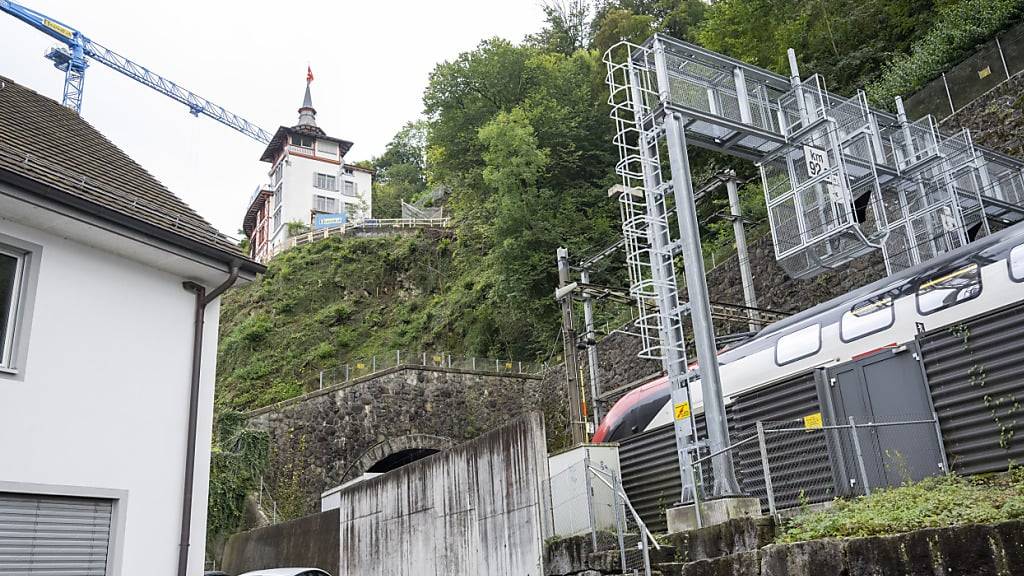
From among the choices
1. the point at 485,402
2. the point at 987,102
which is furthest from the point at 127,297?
the point at 485,402

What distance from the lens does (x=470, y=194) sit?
121 ft

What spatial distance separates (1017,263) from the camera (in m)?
8.66

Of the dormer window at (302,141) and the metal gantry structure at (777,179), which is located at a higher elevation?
the dormer window at (302,141)

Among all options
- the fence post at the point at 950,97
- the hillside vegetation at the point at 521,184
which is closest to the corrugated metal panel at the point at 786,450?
the hillside vegetation at the point at 521,184

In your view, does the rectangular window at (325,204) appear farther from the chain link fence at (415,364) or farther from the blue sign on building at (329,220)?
the chain link fence at (415,364)

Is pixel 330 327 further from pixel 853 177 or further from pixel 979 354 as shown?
pixel 979 354

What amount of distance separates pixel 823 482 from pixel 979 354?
212 centimetres

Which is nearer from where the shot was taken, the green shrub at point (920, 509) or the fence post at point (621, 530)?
the green shrub at point (920, 509)

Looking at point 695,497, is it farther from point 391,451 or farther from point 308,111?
point 308,111

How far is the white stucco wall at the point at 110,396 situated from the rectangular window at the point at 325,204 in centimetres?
6047

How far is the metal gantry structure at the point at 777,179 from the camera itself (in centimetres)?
1070

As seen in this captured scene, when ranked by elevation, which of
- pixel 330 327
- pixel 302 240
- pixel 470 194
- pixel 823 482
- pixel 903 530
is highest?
pixel 302 240

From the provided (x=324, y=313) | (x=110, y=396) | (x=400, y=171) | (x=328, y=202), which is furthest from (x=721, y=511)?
(x=400, y=171)

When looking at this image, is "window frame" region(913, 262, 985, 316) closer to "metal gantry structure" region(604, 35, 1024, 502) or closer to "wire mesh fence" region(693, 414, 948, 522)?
"wire mesh fence" region(693, 414, 948, 522)
